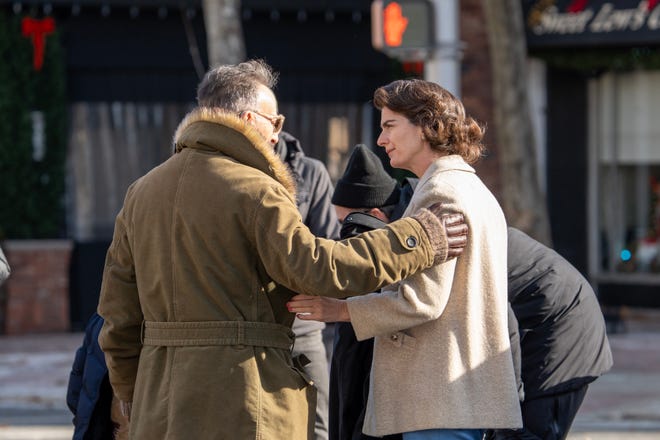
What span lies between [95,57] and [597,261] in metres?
6.50

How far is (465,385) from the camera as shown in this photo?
3504 mm

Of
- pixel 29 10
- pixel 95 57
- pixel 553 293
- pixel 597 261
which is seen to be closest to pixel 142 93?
pixel 95 57

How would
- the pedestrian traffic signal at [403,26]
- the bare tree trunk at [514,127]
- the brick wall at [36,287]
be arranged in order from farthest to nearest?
the brick wall at [36,287] → the bare tree trunk at [514,127] → the pedestrian traffic signal at [403,26]

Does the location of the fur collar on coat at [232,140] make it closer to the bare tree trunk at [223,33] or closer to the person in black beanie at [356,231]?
the person in black beanie at [356,231]

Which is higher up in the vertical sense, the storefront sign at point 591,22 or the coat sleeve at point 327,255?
the storefront sign at point 591,22

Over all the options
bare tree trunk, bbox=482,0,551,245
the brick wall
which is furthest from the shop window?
the brick wall

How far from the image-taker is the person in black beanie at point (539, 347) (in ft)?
13.7

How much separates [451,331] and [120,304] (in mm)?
1016

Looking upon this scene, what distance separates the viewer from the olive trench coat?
3.31 metres

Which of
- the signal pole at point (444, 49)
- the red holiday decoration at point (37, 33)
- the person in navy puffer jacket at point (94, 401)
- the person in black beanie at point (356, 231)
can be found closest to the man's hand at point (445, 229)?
the person in black beanie at point (356, 231)

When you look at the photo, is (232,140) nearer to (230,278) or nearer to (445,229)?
(230,278)

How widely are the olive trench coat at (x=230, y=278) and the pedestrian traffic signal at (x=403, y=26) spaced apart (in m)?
5.82

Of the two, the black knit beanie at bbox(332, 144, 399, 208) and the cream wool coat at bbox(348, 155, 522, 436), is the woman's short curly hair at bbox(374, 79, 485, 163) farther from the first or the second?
the black knit beanie at bbox(332, 144, 399, 208)

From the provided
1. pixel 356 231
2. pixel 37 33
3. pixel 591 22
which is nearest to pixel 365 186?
pixel 356 231
